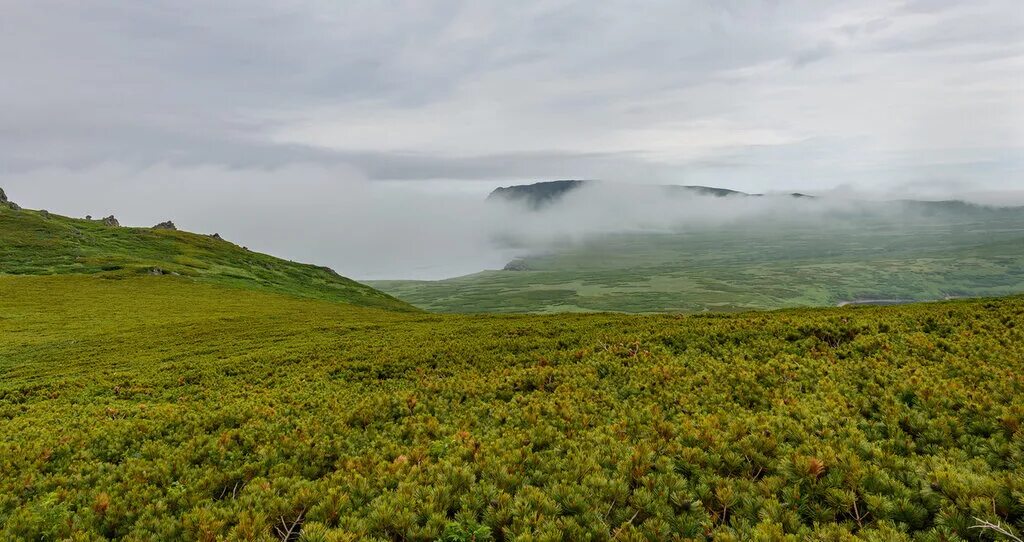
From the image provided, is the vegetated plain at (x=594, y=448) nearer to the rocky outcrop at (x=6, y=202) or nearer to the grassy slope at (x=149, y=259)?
the grassy slope at (x=149, y=259)

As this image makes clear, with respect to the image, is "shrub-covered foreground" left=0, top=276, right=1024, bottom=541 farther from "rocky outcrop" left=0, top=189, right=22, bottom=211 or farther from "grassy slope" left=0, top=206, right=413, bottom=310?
"rocky outcrop" left=0, top=189, right=22, bottom=211

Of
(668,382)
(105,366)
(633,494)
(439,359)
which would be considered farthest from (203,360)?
(633,494)

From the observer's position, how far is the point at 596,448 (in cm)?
848

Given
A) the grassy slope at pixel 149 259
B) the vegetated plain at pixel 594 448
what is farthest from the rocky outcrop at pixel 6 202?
the vegetated plain at pixel 594 448

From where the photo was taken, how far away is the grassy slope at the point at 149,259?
89125mm

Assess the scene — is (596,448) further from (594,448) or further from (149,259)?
(149,259)

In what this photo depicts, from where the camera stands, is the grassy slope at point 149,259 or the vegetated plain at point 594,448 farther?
the grassy slope at point 149,259

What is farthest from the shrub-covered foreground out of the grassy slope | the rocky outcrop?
the rocky outcrop

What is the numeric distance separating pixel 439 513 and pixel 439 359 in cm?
1380

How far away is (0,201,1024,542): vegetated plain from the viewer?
6.35 metres

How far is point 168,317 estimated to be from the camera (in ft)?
180

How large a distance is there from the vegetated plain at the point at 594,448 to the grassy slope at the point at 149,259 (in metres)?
89.7

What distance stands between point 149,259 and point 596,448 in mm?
125450

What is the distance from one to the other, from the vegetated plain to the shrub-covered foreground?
43 mm
